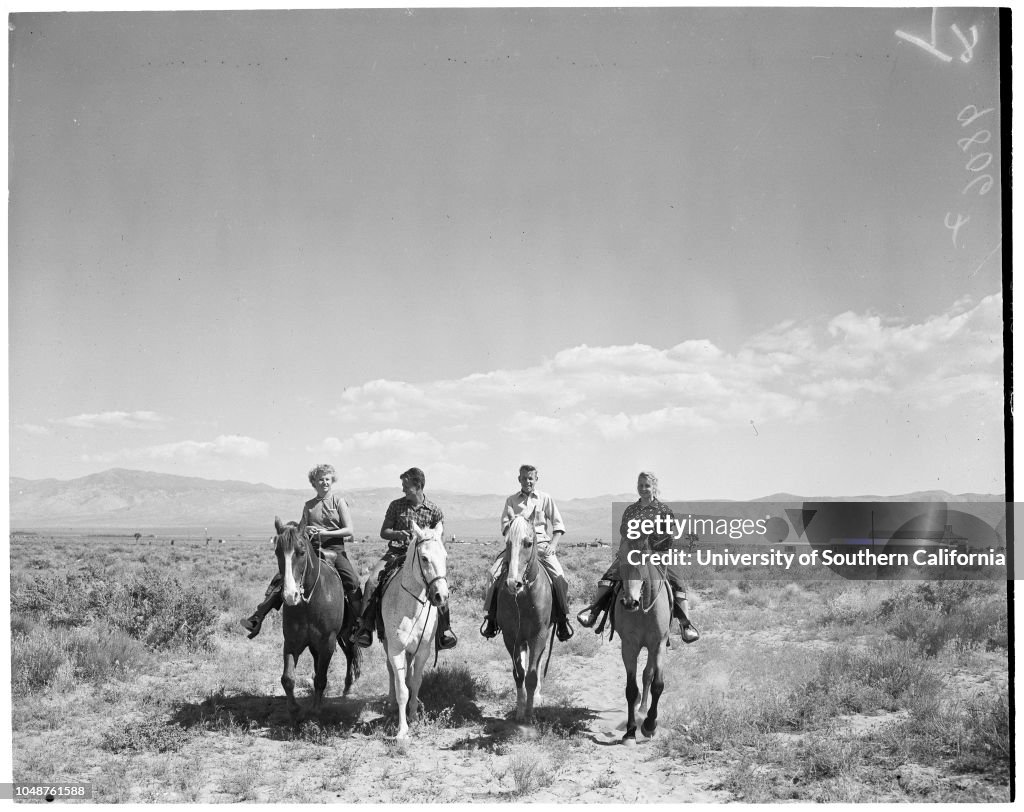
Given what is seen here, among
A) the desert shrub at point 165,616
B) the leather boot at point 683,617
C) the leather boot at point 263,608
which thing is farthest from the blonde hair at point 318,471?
the desert shrub at point 165,616

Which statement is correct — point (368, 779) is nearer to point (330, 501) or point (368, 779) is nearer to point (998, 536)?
point (330, 501)

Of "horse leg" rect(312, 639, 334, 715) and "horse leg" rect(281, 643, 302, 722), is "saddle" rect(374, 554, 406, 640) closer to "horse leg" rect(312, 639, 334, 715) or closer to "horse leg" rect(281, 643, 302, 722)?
"horse leg" rect(312, 639, 334, 715)

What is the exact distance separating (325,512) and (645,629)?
12.7 ft

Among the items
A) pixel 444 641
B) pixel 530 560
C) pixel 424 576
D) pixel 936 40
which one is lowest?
pixel 444 641

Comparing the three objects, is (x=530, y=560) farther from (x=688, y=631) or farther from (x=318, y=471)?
(x=318, y=471)

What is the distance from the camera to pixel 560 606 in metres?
7.90

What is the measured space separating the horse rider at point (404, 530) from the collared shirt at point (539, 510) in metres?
0.83

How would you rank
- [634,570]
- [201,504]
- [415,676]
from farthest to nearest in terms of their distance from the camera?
[201,504], [415,676], [634,570]

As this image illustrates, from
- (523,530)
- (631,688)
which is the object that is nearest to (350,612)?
(523,530)

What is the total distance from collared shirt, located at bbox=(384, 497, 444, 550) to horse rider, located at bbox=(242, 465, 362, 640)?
0.52 m

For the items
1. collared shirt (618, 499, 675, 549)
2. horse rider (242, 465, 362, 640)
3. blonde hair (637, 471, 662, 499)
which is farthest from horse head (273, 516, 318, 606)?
blonde hair (637, 471, 662, 499)

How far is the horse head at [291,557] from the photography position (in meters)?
→ 6.96

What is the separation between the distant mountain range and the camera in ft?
309

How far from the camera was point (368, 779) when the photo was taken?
6520 mm
